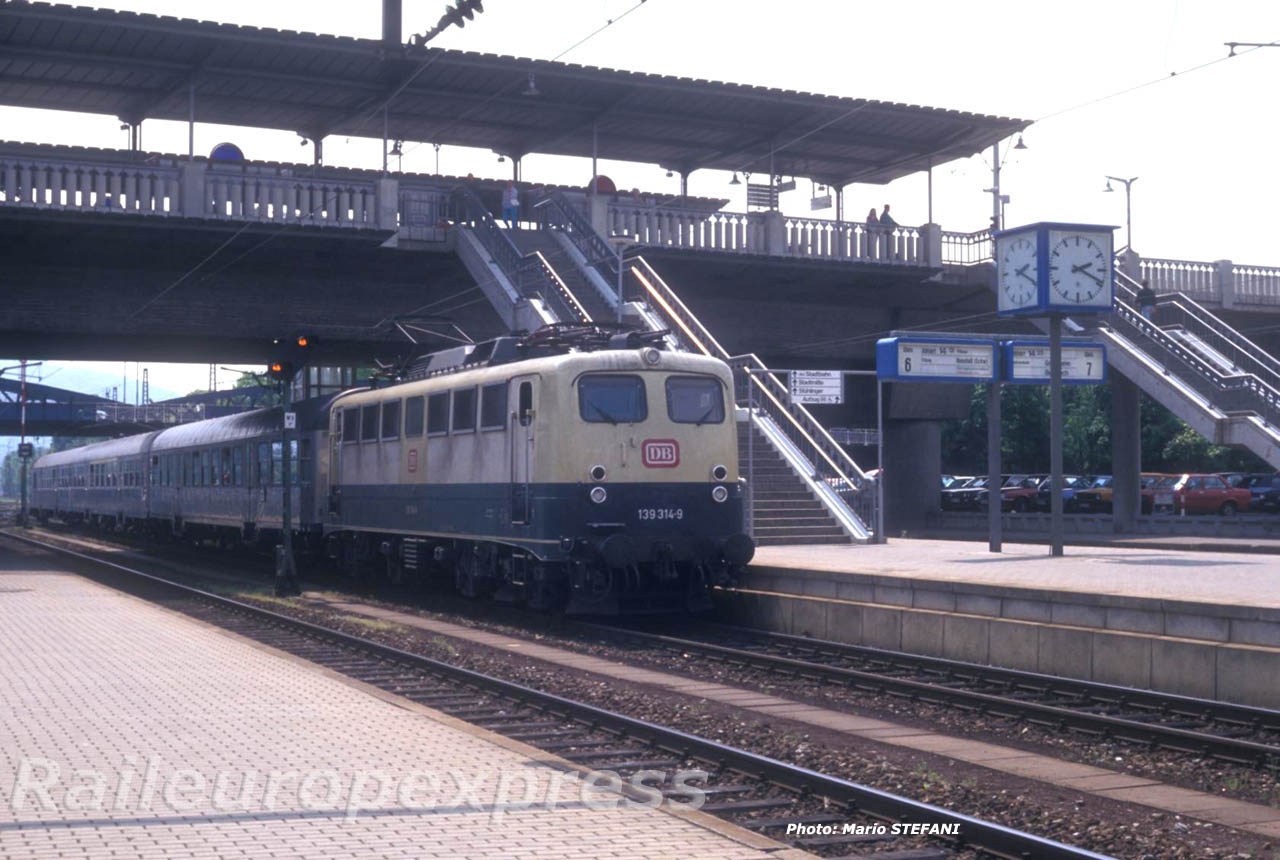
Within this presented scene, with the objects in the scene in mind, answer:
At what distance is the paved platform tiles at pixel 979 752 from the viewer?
28.6ft

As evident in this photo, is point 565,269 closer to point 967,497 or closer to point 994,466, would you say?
point 994,466

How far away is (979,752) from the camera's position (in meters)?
10.6

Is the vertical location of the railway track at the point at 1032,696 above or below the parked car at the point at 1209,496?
below

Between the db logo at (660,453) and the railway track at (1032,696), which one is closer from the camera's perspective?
the railway track at (1032,696)

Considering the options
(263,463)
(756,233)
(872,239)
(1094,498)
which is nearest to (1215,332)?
(872,239)

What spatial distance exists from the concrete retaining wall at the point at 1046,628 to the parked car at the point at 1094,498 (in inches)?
1308

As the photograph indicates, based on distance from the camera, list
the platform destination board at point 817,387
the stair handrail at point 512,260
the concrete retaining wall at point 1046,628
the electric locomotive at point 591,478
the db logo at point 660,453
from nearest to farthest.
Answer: the concrete retaining wall at point 1046,628 → the electric locomotive at point 591,478 → the db logo at point 660,453 → the platform destination board at point 817,387 → the stair handrail at point 512,260

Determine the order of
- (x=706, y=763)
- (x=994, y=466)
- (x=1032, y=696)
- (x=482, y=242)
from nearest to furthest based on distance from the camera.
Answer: (x=706, y=763) < (x=1032, y=696) < (x=994, y=466) < (x=482, y=242)

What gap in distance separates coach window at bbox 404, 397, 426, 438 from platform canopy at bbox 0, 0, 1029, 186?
7770mm

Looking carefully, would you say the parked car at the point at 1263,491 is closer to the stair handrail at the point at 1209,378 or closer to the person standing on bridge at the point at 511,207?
the stair handrail at the point at 1209,378

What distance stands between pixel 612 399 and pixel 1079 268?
7.49 metres

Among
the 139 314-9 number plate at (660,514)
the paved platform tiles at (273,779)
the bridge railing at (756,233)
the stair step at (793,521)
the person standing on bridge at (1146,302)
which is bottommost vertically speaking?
the paved platform tiles at (273,779)

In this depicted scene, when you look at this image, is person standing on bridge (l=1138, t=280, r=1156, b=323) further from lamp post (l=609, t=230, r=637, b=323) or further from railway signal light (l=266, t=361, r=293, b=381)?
railway signal light (l=266, t=361, r=293, b=381)

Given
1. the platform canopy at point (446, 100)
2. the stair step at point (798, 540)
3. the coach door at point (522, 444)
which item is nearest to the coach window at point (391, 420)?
A: the coach door at point (522, 444)
